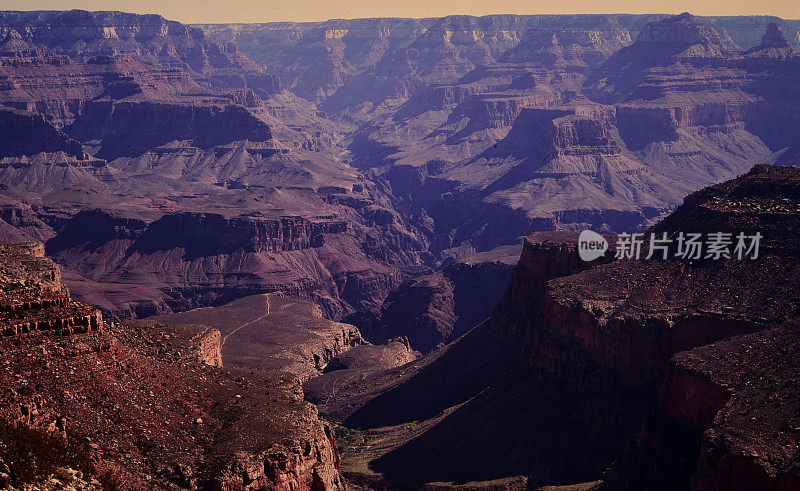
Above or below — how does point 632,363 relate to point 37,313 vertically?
below

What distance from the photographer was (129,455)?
44.4 meters

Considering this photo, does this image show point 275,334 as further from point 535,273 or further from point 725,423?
point 725,423

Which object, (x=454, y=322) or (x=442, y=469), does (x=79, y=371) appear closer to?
(x=442, y=469)

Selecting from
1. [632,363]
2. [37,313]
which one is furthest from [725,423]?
[37,313]

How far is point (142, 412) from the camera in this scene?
156 feet

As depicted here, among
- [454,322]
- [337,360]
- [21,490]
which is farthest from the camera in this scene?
[454,322]

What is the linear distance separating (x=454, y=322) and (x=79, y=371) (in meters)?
123

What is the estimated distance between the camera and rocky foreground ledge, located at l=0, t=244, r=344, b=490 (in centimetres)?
4375

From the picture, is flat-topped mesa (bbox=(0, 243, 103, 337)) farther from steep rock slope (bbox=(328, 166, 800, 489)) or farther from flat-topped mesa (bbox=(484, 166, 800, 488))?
flat-topped mesa (bbox=(484, 166, 800, 488))

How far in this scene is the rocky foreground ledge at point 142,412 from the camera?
43.8 metres

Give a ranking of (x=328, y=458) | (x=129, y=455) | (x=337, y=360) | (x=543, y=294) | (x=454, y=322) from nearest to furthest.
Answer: (x=129, y=455) → (x=328, y=458) → (x=543, y=294) → (x=337, y=360) → (x=454, y=322)

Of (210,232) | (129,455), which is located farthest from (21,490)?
(210,232)

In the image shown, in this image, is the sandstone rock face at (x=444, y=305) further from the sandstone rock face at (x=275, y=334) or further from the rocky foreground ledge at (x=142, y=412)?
the rocky foreground ledge at (x=142, y=412)

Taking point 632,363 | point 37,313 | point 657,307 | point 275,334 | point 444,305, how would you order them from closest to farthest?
point 37,313
point 632,363
point 657,307
point 275,334
point 444,305
